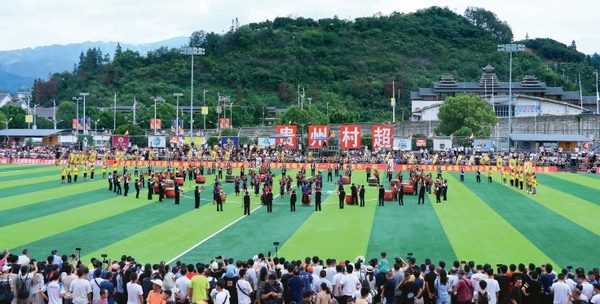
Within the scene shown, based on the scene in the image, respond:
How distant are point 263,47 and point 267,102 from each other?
38747 mm

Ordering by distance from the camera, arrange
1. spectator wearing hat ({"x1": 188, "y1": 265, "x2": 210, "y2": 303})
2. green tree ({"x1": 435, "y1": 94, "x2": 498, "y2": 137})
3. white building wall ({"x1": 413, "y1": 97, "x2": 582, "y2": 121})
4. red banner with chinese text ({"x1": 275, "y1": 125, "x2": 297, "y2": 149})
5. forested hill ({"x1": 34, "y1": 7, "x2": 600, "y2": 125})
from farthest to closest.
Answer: forested hill ({"x1": 34, "y1": 7, "x2": 600, "y2": 125}) → white building wall ({"x1": 413, "y1": 97, "x2": 582, "y2": 121}) → green tree ({"x1": 435, "y1": 94, "x2": 498, "y2": 137}) → red banner with chinese text ({"x1": 275, "y1": 125, "x2": 297, "y2": 149}) → spectator wearing hat ({"x1": 188, "y1": 265, "x2": 210, "y2": 303})

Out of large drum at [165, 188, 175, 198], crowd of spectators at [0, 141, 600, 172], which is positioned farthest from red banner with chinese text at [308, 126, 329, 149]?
large drum at [165, 188, 175, 198]

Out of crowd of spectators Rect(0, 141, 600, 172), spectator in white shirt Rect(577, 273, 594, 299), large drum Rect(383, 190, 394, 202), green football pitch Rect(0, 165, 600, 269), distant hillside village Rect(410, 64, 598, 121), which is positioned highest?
distant hillside village Rect(410, 64, 598, 121)

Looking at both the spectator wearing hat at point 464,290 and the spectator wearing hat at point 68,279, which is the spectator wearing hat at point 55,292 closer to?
the spectator wearing hat at point 68,279

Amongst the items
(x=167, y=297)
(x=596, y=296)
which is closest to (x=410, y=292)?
(x=596, y=296)

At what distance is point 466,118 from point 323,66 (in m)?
73.2

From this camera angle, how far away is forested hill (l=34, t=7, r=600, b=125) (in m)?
149

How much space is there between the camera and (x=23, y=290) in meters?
15.9

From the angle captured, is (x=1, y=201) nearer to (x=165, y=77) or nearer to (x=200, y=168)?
(x=200, y=168)

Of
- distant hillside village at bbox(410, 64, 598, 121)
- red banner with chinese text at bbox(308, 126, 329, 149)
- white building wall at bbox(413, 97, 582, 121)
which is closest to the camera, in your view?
red banner with chinese text at bbox(308, 126, 329, 149)

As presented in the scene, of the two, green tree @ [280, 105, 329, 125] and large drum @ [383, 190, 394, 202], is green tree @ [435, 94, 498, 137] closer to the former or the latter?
green tree @ [280, 105, 329, 125]

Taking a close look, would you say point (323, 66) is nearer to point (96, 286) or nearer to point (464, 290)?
point (464, 290)

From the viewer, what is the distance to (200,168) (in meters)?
56.1

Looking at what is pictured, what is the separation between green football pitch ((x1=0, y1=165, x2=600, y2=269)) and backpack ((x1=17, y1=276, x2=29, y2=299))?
8238 millimetres
